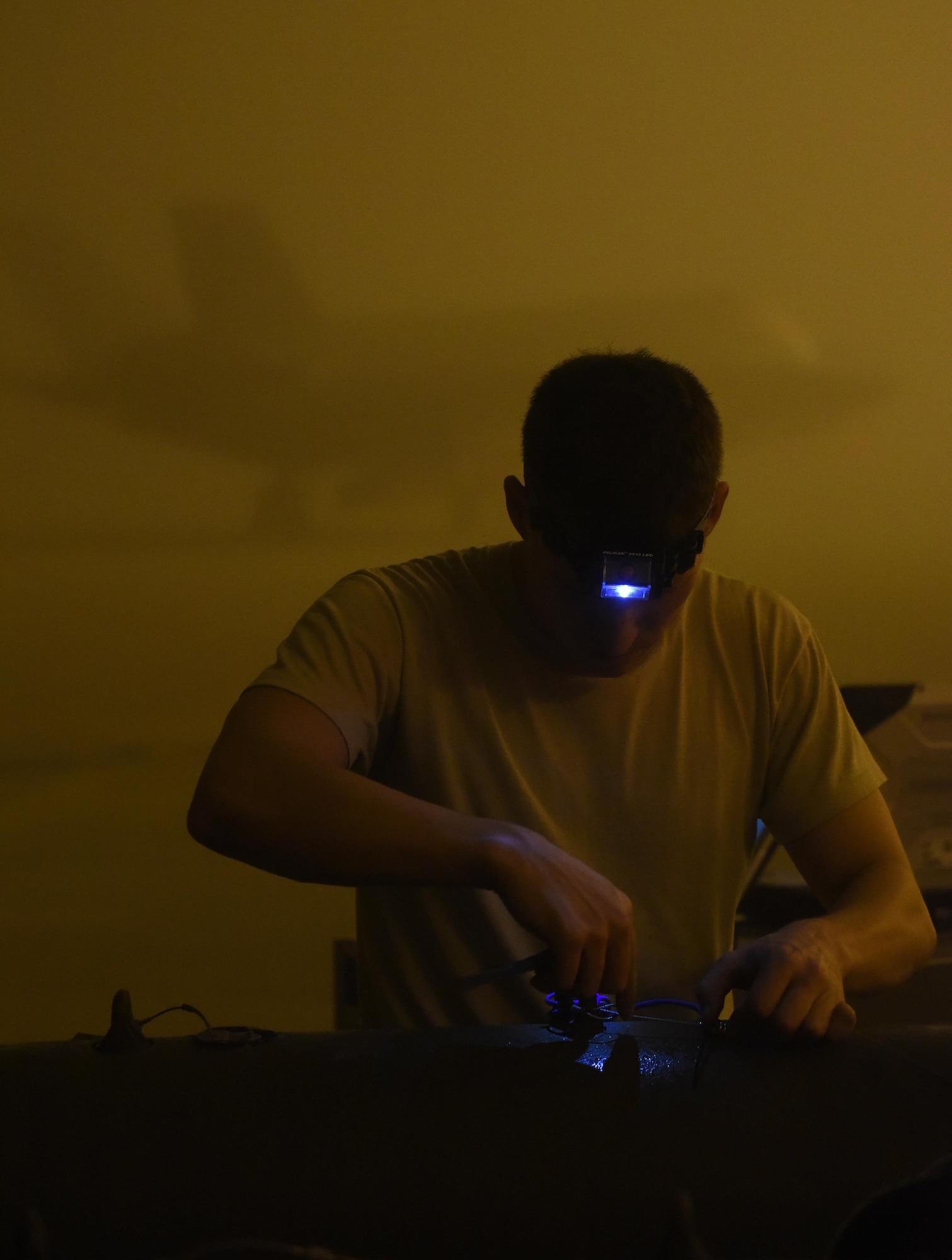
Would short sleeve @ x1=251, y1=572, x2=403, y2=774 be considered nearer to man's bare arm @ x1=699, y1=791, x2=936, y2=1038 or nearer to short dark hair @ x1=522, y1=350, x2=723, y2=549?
short dark hair @ x1=522, y1=350, x2=723, y2=549

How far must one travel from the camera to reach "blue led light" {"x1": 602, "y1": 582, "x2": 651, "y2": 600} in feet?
3.14

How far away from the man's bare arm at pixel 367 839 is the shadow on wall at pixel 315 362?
1.22m

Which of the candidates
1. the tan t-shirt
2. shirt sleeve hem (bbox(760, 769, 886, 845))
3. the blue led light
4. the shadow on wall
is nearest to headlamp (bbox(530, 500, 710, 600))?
the blue led light

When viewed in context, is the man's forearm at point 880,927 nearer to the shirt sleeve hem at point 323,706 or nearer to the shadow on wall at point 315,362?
the shirt sleeve hem at point 323,706

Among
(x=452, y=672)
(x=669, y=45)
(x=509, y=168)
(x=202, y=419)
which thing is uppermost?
(x=669, y=45)

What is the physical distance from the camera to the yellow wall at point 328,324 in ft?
6.91

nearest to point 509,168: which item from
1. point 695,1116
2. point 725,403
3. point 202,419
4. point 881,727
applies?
point 725,403

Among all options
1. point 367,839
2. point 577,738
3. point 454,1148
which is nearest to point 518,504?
point 577,738

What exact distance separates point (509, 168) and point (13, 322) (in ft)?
3.32

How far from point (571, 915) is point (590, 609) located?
0.33 metres

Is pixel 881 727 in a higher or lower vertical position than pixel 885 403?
lower

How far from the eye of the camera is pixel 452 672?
1195mm

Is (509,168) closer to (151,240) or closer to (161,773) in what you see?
(151,240)

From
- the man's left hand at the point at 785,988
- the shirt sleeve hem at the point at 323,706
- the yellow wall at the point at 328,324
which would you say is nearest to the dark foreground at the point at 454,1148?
the man's left hand at the point at 785,988
